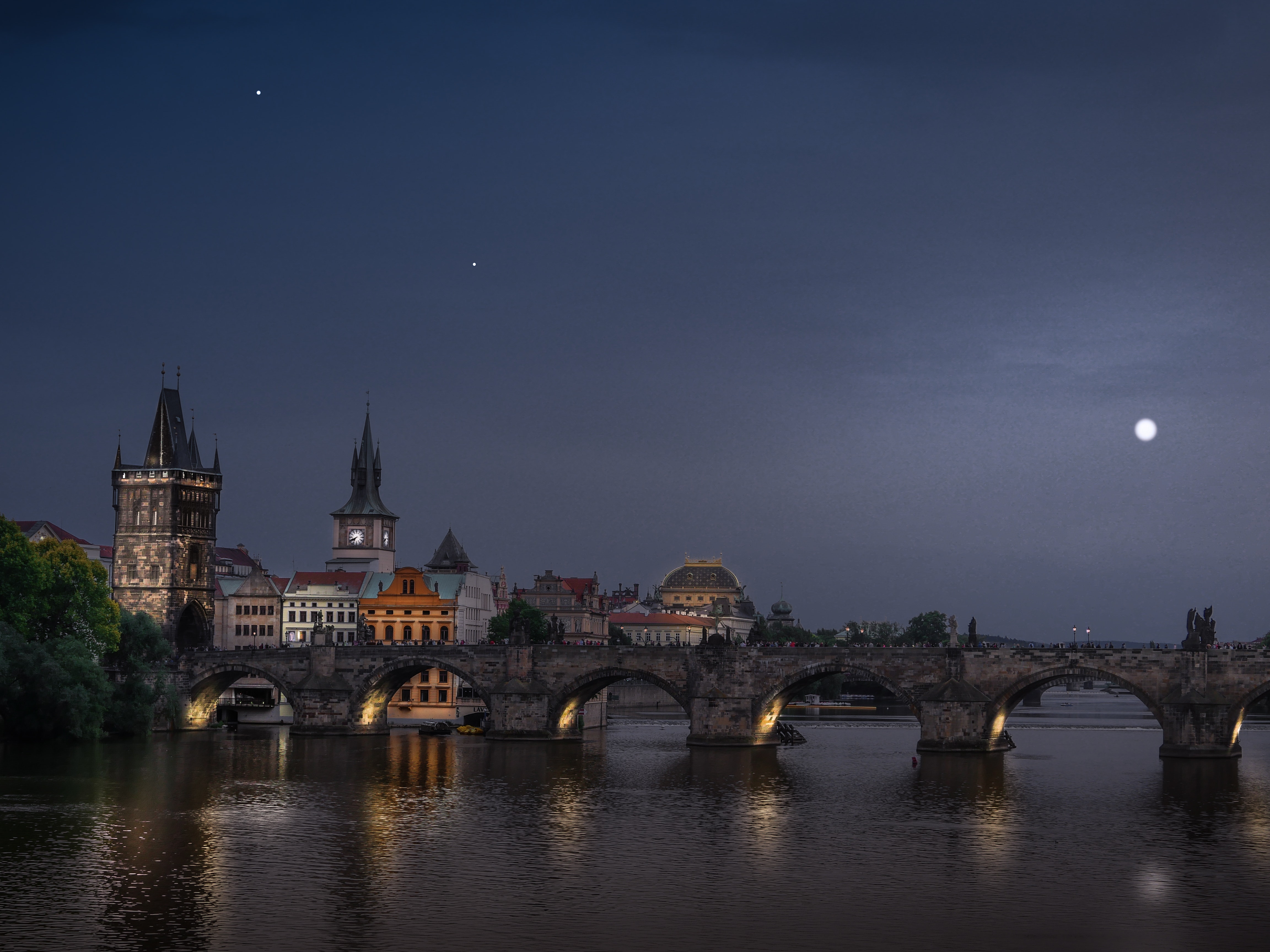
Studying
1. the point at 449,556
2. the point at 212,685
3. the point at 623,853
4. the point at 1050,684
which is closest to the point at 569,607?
the point at 449,556

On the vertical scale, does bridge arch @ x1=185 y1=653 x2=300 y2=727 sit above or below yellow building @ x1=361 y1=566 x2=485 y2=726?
below

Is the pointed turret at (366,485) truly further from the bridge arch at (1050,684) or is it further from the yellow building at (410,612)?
the bridge arch at (1050,684)

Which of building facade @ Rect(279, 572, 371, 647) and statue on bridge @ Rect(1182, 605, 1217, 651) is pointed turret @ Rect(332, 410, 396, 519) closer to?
building facade @ Rect(279, 572, 371, 647)

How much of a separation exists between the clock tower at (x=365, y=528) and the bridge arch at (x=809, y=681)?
79826 mm

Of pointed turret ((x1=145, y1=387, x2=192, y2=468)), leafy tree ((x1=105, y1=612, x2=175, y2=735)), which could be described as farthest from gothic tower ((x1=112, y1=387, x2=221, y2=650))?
leafy tree ((x1=105, y1=612, x2=175, y2=735))

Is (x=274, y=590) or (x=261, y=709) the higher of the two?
(x=274, y=590)

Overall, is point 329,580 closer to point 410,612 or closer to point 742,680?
point 410,612

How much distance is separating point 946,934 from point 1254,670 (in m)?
55.4

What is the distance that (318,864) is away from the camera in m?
50.5

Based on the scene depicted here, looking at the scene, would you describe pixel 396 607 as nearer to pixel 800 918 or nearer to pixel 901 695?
pixel 901 695

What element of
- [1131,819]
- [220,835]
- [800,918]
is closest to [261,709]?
[220,835]

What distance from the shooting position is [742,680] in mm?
99125

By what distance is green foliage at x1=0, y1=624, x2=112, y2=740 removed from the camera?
287 ft

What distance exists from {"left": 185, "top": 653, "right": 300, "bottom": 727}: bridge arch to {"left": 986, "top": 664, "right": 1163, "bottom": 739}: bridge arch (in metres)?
49.4
